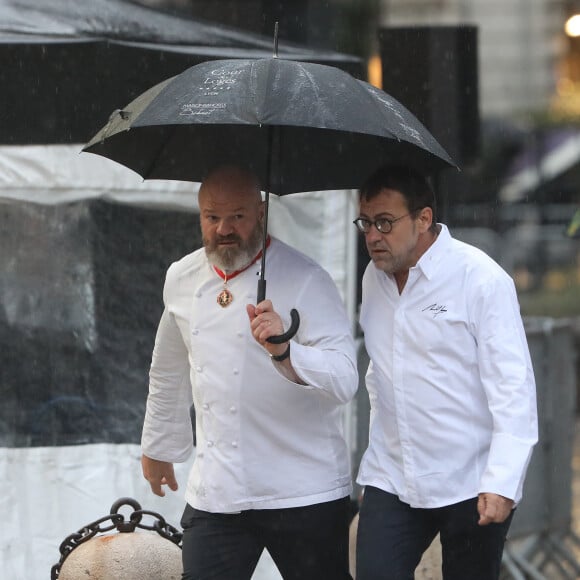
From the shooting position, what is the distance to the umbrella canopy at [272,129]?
13.3 ft

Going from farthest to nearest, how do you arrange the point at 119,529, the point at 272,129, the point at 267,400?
the point at 119,529 < the point at 272,129 < the point at 267,400

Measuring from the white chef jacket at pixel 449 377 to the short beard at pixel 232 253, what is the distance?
1.75ft

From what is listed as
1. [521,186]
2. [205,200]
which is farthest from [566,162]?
[205,200]

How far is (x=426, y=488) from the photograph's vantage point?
415 cm

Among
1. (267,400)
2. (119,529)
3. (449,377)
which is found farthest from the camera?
(119,529)

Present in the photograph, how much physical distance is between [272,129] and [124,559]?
6.01ft

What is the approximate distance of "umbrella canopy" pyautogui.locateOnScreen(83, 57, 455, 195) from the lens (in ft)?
13.3

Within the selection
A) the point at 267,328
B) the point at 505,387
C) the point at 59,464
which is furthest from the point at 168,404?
the point at 59,464

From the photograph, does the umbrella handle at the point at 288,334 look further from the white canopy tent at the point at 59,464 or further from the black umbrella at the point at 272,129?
the white canopy tent at the point at 59,464

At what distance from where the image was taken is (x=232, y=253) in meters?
4.34

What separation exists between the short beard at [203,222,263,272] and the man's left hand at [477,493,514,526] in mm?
1122

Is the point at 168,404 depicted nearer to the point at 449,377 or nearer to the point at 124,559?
the point at 124,559

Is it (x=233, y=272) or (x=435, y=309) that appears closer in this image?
(x=435, y=309)

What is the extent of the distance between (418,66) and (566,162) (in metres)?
16.2
